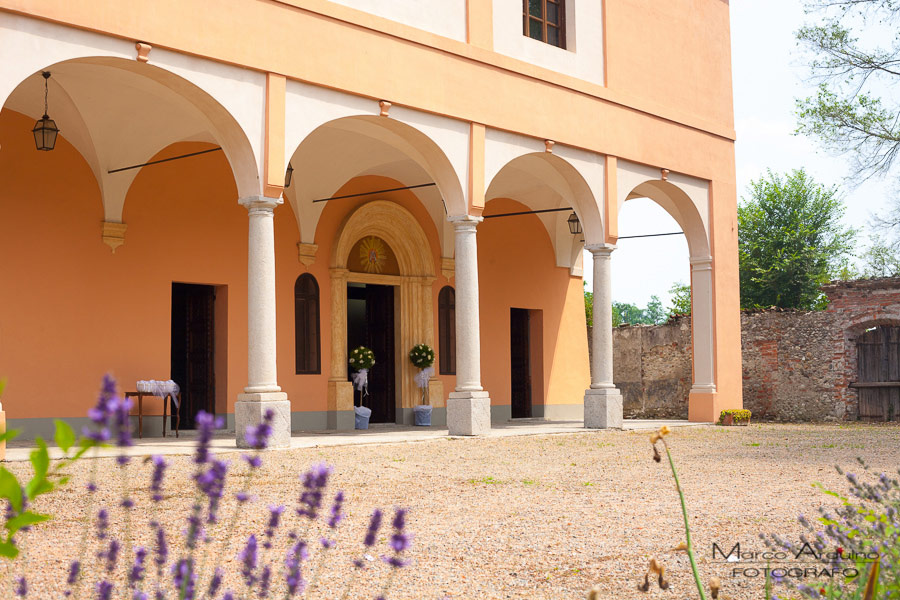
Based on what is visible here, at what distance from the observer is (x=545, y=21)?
49.6 feet

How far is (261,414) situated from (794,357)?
43.9 feet

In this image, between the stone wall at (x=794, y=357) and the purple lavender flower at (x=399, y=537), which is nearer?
the purple lavender flower at (x=399, y=537)

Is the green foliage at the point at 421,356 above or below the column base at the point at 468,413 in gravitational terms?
above

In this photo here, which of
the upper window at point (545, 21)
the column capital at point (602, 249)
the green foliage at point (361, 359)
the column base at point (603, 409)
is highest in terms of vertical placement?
the upper window at point (545, 21)

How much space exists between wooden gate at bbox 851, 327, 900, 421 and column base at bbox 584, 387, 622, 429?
7.06m

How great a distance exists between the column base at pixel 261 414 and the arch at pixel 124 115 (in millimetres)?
2325

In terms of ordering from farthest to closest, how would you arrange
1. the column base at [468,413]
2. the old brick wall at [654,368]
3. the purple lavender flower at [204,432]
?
1. the old brick wall at [654,368]
2. the column base at [468,413]
3. the purple lavender flower at [204,432]

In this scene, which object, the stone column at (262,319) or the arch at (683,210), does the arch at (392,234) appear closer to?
the arch at (683,210)

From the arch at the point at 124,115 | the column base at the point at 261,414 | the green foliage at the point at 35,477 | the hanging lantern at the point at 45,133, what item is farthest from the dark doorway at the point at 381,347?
the green foliage at the point at 35,477

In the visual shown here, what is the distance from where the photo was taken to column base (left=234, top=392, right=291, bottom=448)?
10.4 m

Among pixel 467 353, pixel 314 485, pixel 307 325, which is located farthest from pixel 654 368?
pixel 314 485

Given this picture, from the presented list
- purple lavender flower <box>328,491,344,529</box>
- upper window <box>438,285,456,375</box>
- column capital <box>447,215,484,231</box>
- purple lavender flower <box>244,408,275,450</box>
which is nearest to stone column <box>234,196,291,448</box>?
column capital <box>447,215,484,231</box>

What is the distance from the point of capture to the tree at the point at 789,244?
3572 centimetres

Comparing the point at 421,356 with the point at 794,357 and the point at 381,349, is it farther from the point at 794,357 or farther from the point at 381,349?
the point at 794,357
